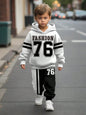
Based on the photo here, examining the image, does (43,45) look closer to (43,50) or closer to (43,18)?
(43,50)

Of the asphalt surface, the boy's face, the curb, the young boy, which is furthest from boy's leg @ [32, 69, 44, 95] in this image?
the curb

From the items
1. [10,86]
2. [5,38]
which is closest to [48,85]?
[10,86]

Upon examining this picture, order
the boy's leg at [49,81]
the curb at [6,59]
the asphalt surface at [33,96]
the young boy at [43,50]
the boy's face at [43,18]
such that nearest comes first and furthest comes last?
the boy's face at [43,18] < the young boy at [43,50] < the boy's leg at [49,81] < the asphalt surface at [33,96] < the curb at [6,59]

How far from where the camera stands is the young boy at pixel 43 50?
15.9ft

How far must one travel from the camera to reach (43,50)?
16.1 ft

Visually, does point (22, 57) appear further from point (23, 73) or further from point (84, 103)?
point (23, 73)

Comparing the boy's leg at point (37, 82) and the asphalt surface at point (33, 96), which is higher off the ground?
the boy's leg at point (37, 82)

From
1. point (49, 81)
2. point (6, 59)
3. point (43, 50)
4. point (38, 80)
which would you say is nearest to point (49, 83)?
Result: point (49, 81)

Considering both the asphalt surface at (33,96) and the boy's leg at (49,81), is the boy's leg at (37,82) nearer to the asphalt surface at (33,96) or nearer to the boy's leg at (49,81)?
the boy's leg at (49,81)

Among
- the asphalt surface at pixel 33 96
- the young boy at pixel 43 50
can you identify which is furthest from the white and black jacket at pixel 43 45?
the asphalt surface at pixel 33 96

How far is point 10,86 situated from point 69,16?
2750 inches

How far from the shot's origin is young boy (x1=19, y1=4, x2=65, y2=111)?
4852 millimetres

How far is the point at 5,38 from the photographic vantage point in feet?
46.4

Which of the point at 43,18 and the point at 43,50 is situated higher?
the point at 43,18
